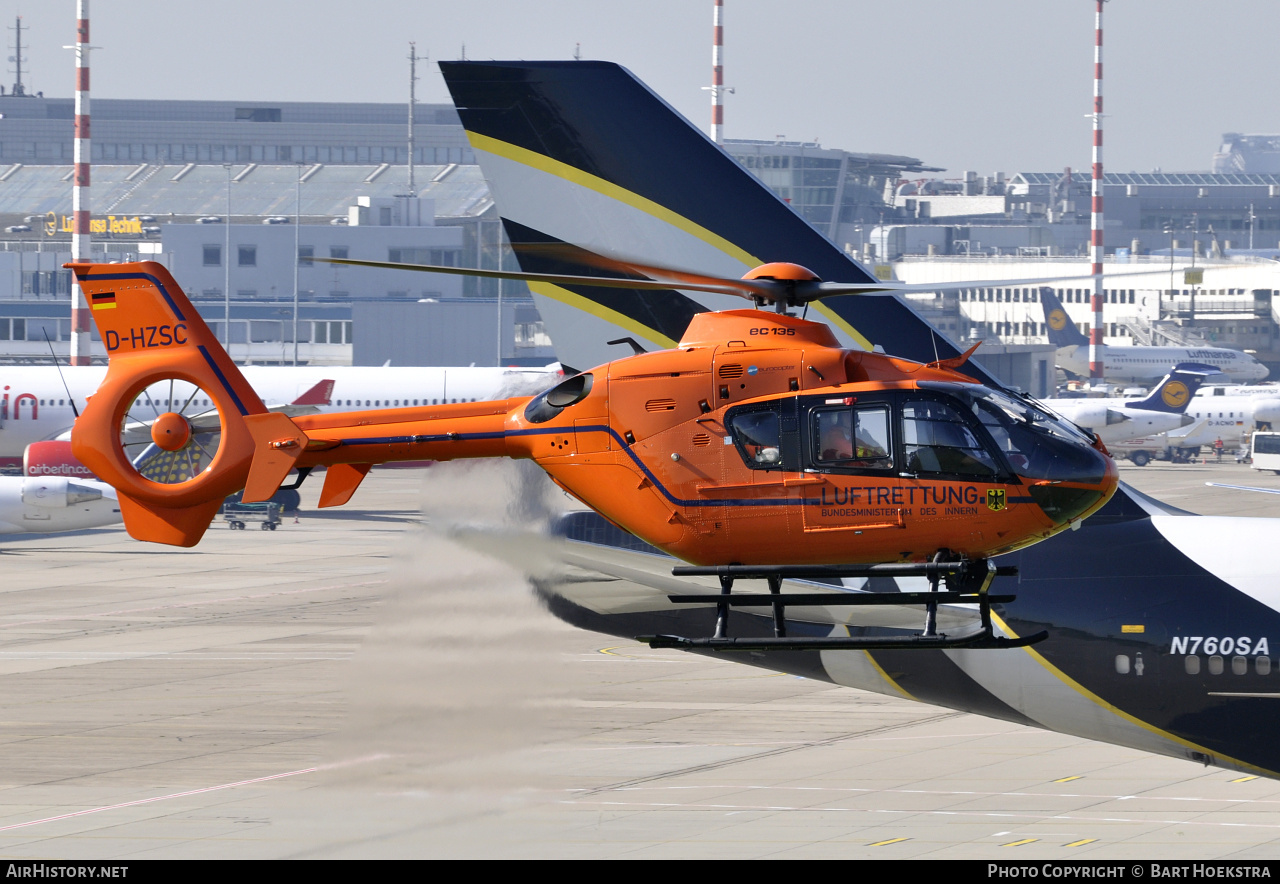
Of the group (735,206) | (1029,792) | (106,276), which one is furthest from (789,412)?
(1029,792)

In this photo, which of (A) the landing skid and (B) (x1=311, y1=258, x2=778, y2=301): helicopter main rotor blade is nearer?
(B) (x1=311, y1=258, x2=778, y2=301): helicopter main rotor blade

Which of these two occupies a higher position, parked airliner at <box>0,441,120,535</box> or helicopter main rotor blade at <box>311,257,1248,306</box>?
helicopter main rotor blade at <box>311,257,1248,306</box>

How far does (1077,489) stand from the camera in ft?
58.9

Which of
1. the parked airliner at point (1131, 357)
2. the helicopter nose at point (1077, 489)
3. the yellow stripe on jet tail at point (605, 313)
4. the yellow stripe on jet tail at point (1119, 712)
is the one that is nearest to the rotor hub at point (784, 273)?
the helicopter nose at point (1077, 489)

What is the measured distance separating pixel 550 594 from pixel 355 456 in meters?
5.67

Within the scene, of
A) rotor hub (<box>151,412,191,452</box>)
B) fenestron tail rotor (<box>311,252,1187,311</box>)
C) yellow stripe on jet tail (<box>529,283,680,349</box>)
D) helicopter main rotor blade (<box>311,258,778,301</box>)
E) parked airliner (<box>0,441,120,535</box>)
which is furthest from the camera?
parked airliner (<box>0,441,120,535</box>)

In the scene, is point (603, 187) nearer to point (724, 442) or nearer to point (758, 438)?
point (724, 442)

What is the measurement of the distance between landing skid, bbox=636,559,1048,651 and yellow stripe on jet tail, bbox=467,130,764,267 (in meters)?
7.04

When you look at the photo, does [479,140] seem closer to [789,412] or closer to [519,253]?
[519,253]

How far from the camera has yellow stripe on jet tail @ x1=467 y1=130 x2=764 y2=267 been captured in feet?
77.8

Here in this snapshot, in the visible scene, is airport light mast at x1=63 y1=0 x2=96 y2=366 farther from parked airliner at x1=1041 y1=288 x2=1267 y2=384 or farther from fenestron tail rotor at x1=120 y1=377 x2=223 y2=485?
parked airliner at x1=1041 y1=288 x2=1267 y2=384

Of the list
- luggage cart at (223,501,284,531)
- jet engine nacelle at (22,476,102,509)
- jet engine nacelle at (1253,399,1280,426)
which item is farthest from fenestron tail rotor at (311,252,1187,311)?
jet engine nacelle at (1253,399,1280,426)

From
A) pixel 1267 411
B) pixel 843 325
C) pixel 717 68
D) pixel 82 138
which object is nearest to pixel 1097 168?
pixel 1267 411

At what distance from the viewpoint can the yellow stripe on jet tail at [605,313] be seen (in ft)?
78.3
